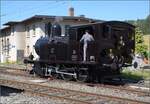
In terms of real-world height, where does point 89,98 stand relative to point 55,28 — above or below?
below

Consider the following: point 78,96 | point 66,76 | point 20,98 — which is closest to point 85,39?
point 66,76

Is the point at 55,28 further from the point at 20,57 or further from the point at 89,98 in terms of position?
the point at 20,57

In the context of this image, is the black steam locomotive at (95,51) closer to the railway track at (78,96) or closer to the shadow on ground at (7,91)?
the railway track at (78,96)

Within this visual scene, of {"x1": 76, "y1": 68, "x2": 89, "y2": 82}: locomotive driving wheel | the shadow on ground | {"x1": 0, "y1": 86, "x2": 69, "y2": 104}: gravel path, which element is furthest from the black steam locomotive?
{"x1": 0, "y1": 86, "x2": 69, "y2": 104}: gravel path

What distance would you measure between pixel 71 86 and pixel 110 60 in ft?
7.39

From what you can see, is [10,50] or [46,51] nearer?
[46,51]

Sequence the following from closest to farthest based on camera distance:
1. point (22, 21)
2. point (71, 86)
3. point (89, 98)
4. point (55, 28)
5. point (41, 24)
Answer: point (89, 98)
point (71, 86)
point (55, 28)
point (41, 24)
point (22, 21)

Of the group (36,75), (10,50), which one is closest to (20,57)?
(10,50)

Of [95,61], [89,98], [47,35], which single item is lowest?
[89,98]

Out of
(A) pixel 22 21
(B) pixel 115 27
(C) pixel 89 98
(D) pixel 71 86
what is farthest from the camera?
(A) pixel 22 21

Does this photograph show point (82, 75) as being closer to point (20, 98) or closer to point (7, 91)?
point (7, 91)

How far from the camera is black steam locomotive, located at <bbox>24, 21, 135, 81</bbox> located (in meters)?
17.5

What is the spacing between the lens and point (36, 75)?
74.3 feet

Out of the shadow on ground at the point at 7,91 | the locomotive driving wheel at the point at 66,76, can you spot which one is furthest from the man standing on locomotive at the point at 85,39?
the shadow on ground at the point at 7,91
